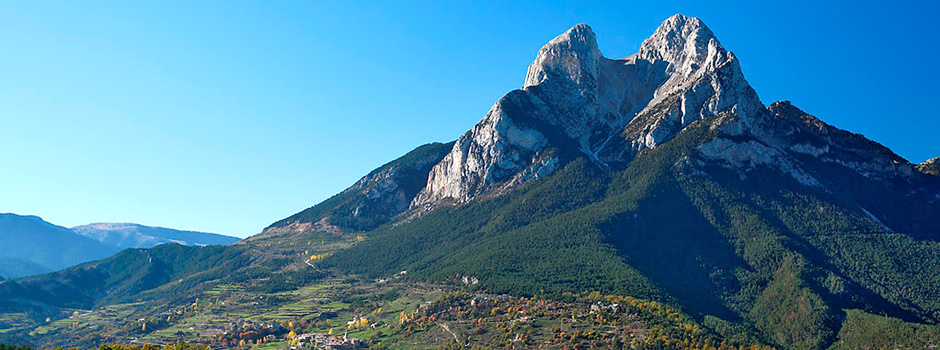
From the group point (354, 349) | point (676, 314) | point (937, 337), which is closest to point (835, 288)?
point (937, 337)

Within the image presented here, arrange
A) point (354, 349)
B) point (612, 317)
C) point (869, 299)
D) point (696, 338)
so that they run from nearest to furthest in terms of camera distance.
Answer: point (696, 338)
point (612, 317)
point (354, 349)
point (869, 299)

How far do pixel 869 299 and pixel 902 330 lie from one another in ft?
102

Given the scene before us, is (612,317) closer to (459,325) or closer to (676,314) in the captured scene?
(676,314)

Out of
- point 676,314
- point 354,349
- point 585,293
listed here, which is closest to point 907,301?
point 676,314

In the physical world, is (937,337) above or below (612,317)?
below

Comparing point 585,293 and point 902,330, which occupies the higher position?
point 585,293

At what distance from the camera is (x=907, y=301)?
19812 centimetres

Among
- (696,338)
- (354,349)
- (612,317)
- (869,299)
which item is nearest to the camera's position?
(696,338)

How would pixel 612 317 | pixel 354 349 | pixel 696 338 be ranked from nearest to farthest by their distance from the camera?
pixel 696 338
pixel 612 317
pixel 354 349

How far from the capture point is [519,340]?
543 ft

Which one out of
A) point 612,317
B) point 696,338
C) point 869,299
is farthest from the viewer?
point 869,299

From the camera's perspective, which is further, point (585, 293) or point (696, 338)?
point (585, 293)

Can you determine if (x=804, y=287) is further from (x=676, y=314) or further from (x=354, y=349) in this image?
(x=354, y=349)

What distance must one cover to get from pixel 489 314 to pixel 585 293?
1281 inches
